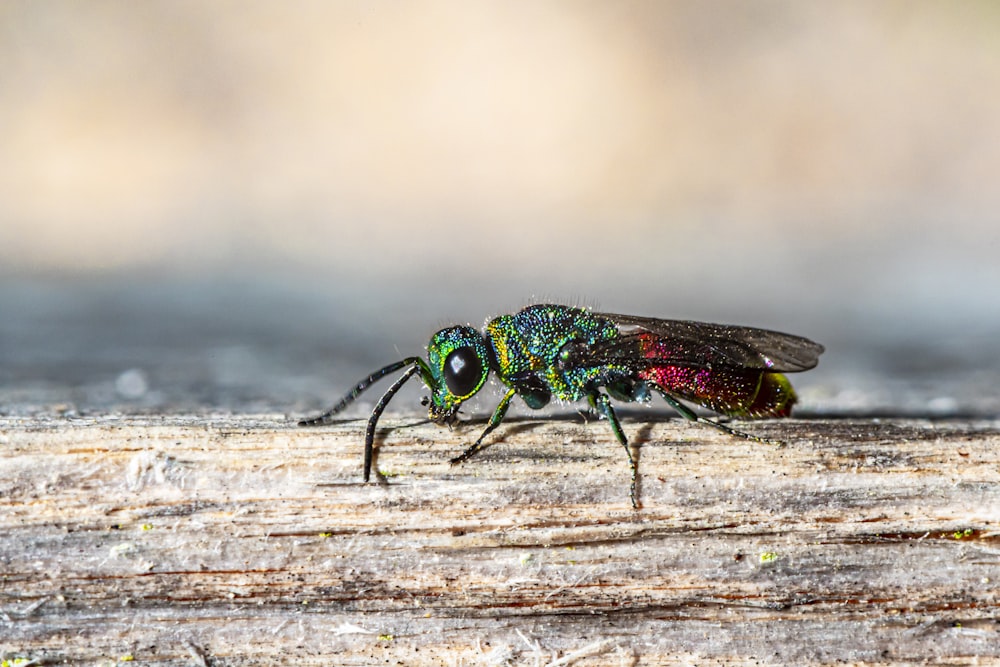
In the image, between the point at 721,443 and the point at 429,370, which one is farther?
the point at 429,370

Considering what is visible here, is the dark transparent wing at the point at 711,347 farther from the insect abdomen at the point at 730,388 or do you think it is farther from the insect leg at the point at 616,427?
the insect leg at the point at 616,427

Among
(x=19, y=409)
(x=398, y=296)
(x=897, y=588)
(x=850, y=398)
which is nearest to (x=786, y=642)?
(x=897, y=588)

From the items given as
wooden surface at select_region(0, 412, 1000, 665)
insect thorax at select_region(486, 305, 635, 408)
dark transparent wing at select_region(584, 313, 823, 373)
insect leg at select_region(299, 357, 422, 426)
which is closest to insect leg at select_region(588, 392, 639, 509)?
wooden surface at select_region(0, 412, 1000, 665)

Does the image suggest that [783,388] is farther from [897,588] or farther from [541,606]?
[541,606]

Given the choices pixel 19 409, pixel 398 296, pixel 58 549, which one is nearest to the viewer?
pixel 58 549

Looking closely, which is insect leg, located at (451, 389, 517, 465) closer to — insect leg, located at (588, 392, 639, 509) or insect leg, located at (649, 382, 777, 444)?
insect leg, located at (588, 392, 639, 509)

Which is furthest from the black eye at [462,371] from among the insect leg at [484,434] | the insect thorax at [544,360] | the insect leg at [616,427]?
the insect leg at [616,427]
